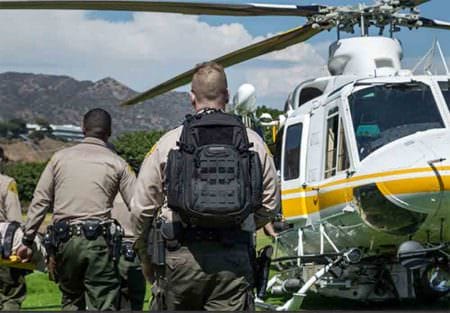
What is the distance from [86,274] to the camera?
6.20 metres

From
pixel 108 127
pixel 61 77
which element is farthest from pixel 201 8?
pixel 61 77

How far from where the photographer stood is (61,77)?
378 feet

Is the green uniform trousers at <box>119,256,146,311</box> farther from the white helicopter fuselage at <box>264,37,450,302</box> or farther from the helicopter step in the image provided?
the white helicopter fuselage at <box>264,37,450,302</box>

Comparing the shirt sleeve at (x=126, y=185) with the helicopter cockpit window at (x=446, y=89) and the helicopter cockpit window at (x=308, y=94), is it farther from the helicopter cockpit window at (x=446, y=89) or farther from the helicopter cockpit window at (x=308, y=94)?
the helicopter cockpit window at (x=308, y=94)

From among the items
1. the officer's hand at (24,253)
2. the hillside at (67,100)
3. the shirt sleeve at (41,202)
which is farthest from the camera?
the hillside at (67,100)

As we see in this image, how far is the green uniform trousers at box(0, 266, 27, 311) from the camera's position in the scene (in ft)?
23.0

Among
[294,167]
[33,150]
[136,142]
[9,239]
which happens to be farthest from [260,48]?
[136,142]

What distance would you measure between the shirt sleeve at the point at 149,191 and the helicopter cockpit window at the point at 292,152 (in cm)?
525

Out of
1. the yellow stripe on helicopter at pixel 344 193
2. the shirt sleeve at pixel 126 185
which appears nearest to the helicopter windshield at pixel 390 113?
the yellow stripe on helicopter at pixel 344 193

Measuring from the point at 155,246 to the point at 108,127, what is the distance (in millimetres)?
2304

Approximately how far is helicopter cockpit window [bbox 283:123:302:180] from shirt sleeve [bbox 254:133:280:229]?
5.12 metres

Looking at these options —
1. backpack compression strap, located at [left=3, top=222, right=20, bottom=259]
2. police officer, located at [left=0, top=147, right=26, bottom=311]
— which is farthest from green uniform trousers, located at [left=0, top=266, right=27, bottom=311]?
backpack compression strap, located at [left=3, top=222, right=20, bottom=259]

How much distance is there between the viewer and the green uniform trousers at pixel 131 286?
7.04 meters

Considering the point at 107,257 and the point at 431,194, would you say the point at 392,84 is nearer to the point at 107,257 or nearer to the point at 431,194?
the point at 431,194
